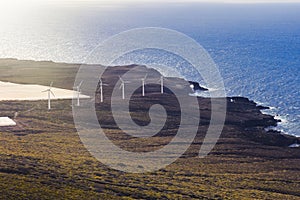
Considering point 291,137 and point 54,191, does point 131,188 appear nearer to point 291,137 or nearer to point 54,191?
point 54,191

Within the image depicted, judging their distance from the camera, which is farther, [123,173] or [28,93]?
[28,93]

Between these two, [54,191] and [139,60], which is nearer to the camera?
[54,191]

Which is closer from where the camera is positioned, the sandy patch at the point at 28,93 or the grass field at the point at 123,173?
the grass field at the point at 123,173

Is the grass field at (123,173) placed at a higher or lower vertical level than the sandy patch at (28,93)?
lower

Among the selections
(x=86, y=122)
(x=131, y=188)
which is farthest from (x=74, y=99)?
(x=131, y=188)

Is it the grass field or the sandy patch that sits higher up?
the sandy patch

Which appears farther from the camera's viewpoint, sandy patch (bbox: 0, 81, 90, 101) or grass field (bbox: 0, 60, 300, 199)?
sandy patch (bbox: 0, 81, 90, 101)

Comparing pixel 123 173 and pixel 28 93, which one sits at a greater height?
pixel 28 93

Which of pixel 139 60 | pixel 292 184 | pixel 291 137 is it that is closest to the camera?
pixel 292 184
